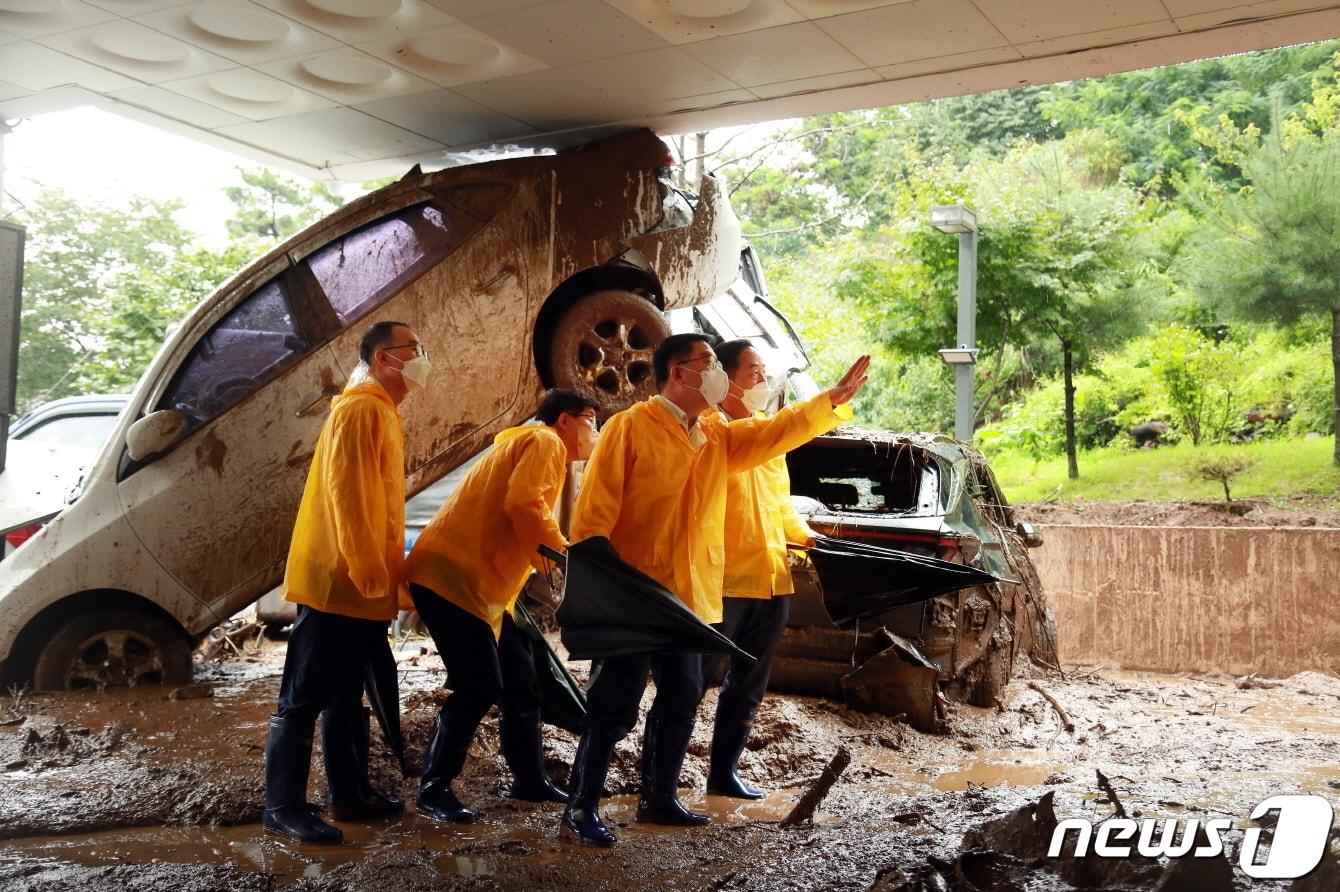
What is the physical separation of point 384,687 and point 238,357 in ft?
8.24

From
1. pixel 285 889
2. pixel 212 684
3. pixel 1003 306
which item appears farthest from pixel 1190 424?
pixel 285 889

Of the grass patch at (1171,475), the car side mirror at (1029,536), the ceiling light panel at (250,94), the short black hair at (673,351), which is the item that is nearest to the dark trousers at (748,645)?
the short black hair at (673,351)

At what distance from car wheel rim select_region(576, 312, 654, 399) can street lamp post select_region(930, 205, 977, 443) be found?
148 inches

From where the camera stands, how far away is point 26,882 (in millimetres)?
3625

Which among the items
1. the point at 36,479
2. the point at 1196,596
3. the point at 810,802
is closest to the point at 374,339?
the point at 810,802

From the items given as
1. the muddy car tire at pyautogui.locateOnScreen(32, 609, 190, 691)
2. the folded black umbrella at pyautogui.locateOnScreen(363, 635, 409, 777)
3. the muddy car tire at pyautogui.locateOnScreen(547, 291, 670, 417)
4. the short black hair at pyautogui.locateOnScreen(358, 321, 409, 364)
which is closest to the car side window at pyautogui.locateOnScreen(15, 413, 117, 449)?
the muddy car tire at pyautogui.locateOnScreen(32, 609, 190, 691)

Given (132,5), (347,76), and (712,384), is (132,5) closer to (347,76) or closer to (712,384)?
(347,76)

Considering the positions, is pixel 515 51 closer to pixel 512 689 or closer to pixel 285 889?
pixel 512 689

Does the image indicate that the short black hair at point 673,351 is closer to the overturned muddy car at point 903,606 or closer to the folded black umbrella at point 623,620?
the folded black umbrella at point 623,620

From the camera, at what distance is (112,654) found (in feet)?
20.5

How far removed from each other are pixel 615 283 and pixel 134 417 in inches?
105

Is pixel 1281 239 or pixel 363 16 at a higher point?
pixel 1281 239

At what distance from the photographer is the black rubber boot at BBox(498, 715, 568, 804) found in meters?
4.74

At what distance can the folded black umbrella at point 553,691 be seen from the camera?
16.3ft
